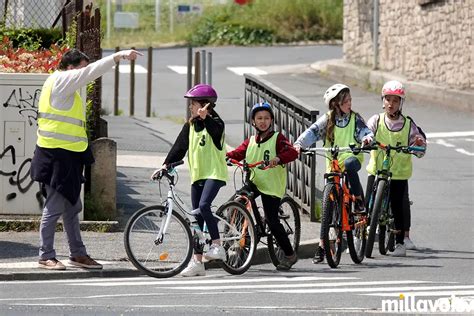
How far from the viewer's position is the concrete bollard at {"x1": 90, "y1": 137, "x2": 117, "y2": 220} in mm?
14555

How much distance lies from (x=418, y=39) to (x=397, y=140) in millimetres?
16175

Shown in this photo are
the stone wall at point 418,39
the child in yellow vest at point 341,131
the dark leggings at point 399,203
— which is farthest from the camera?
the stone wall at point 418,39

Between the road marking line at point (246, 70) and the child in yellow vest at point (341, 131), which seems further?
the road marking line at point (246, 70)

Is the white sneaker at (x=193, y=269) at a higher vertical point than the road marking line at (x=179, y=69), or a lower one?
lower

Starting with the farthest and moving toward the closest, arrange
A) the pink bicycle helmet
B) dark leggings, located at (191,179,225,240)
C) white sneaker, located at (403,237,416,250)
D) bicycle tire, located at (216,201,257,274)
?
white sneaker, located at (403,237,416,250)
the pink bicycle helmet
bicycle tire, located at (216,201,257,274)
dark leggings, located at (191,179,225,240)

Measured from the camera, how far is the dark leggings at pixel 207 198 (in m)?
12.2

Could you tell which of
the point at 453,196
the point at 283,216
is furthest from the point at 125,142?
the point at 283,216

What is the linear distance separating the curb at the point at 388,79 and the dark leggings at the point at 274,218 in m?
13.8

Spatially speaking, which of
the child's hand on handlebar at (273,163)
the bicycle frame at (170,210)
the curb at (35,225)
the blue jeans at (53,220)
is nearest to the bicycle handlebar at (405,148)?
the child's hand on handlebar at (273,163)

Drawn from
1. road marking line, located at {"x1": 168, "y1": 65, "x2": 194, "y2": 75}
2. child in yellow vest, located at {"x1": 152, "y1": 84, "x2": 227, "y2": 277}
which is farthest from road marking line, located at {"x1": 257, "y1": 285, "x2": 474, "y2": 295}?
road marking line, located at {"x1": 168, "y1": 65, "x2": 194, "y2": 75}

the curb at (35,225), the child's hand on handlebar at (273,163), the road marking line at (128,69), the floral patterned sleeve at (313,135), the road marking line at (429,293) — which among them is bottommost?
the road marking line at (429,293)

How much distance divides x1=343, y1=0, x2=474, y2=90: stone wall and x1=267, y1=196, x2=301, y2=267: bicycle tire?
1427 centimetres

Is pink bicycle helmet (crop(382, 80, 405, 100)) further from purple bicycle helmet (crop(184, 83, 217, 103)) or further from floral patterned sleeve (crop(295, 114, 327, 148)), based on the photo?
purple bicycle helmet (crop(184, 83, 217, 103))

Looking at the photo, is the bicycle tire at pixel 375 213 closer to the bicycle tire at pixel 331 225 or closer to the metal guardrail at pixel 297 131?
the bicycle tire at pixel 331 225
